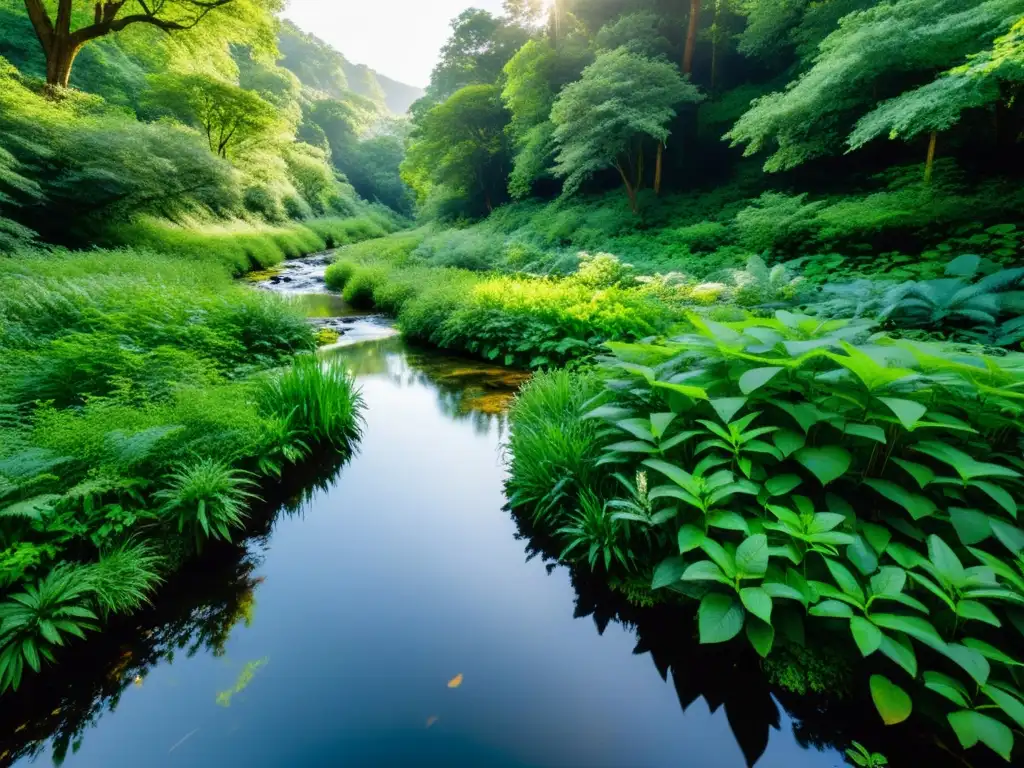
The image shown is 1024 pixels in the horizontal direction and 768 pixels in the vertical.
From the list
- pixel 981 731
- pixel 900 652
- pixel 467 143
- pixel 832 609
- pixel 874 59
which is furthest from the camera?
pixel 467 143

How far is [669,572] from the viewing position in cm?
219

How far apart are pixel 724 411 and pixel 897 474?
36.6 inches

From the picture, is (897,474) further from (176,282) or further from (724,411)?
(176,282)

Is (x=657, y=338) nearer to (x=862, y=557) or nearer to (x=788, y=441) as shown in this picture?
(x=788, y=441)

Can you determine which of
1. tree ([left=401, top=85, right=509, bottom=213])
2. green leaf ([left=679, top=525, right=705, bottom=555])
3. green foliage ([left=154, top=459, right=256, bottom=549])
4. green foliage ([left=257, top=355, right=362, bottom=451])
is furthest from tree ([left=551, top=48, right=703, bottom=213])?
green foliage ([left=154, top=459, right=256, bottom=549])

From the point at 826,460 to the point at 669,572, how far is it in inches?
35.1

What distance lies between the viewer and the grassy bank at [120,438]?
217 cm

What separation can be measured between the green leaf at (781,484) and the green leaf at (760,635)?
1.89ft

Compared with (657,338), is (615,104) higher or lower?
higher

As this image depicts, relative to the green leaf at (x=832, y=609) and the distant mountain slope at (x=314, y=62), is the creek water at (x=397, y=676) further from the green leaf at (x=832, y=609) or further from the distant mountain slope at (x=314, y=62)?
the distant mountain slope at (x=314, y=62)

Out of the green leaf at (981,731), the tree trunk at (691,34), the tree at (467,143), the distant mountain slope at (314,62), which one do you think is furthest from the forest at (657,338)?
the distant mountain slope at (314,62)

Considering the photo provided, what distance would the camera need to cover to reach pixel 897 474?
222 centimetres

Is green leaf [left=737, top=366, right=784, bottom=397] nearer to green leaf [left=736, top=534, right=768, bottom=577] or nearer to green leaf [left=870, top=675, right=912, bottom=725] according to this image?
green leaf [left=736, top=534, right=768, bottom=577]

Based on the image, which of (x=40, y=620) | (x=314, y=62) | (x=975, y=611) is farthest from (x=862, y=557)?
(x=314, y=62)
